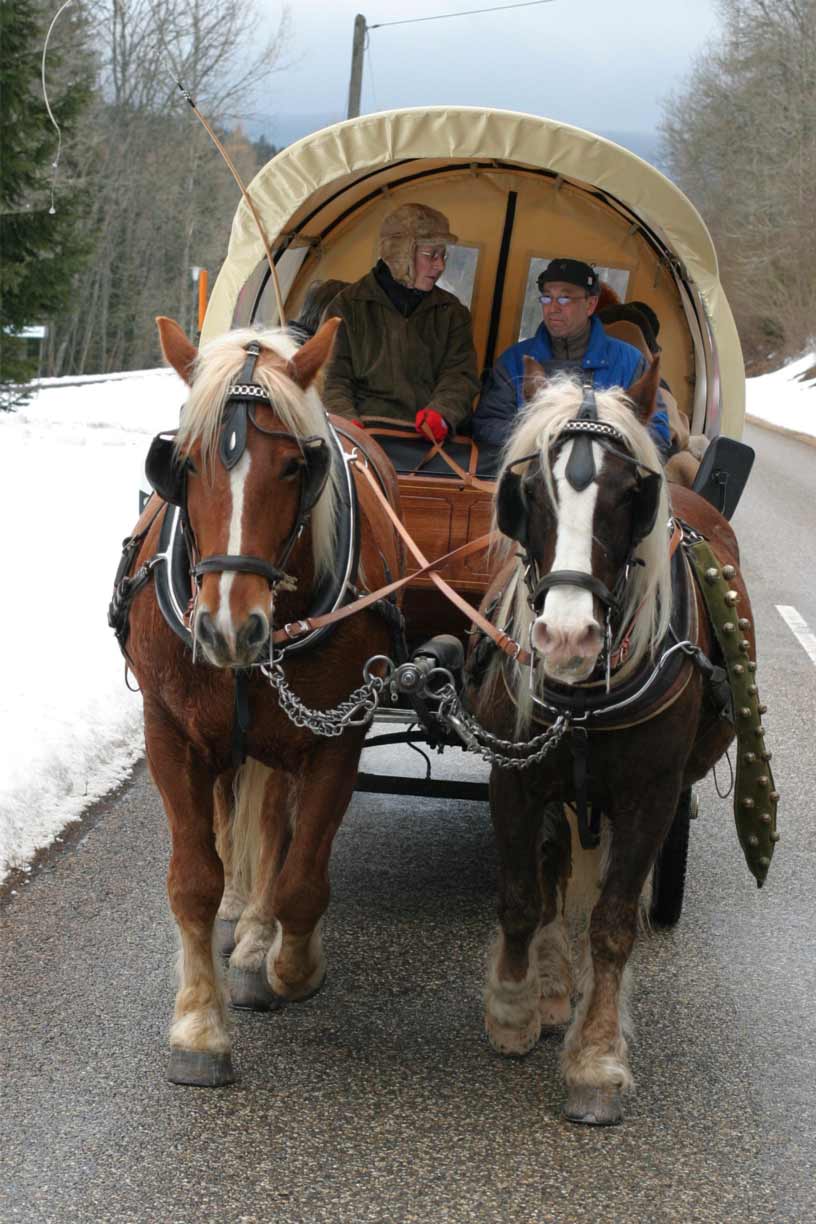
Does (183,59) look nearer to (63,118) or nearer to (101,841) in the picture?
(63,118)

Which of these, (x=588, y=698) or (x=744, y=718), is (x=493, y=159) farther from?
(x=588, y=698)

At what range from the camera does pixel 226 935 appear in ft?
15.0

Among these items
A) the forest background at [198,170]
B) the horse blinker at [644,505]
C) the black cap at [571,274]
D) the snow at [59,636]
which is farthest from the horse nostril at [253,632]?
the forest background at [198,170]

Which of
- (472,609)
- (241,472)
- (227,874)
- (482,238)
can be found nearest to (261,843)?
(227,874)

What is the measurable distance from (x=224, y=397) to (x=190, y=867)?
1.17m

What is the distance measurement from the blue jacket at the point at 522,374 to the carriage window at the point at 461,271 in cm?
124

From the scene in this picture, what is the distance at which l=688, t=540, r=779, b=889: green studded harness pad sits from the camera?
400 centimetres

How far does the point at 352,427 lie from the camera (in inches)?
187

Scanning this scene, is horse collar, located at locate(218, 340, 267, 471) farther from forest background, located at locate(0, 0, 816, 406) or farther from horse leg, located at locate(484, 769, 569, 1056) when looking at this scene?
forest background, located at locate(0, 0, 816, 406)

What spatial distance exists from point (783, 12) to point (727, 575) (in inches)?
1794

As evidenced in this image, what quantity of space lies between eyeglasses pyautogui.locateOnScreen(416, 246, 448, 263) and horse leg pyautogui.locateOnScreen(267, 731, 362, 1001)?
7.27 feet

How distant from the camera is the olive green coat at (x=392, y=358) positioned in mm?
5367

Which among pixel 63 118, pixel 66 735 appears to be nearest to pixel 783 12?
pixel 63 118

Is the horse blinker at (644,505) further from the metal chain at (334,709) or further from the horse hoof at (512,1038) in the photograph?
the horse hoof at (512,1038)
